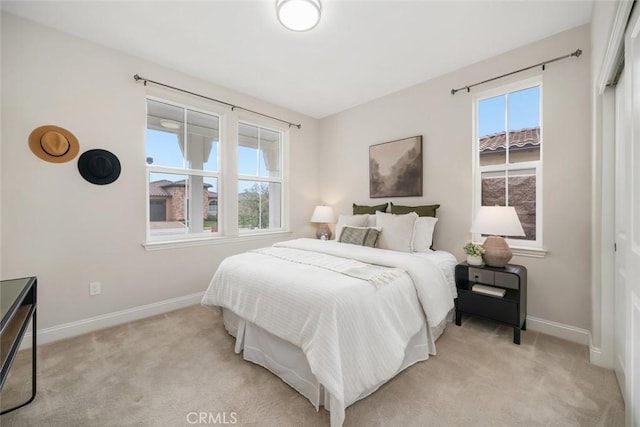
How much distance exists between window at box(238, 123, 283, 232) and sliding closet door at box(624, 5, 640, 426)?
3.55 metres

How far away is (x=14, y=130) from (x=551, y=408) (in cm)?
422

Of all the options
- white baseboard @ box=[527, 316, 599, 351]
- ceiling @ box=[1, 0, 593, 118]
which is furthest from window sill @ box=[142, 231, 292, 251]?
white baseboard @ box=[527, 316, 599, 351]

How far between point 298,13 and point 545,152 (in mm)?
2467

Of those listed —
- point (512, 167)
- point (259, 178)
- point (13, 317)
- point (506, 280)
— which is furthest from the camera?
point (259, 178)

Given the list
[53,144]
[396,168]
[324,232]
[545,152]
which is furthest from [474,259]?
[53,144]

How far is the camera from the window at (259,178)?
378 cm

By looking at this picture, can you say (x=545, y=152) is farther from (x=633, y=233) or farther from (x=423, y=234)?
(x=633, y=233)

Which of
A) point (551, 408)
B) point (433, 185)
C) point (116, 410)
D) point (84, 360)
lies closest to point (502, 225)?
point (433, 185)

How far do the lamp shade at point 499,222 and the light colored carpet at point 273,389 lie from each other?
3.06 ft

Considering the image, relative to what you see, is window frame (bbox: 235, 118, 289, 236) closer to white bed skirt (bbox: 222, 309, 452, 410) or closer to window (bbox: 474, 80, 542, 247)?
white bed skirt (bbox: 222, 309, 452, 410)

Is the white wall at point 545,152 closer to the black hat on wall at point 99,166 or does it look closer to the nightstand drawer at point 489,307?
the nightstand drawer at point 489,307

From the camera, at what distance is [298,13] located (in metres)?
2.00

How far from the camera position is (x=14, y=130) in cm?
213

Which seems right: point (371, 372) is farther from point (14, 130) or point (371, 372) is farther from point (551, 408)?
point (14, 130)
